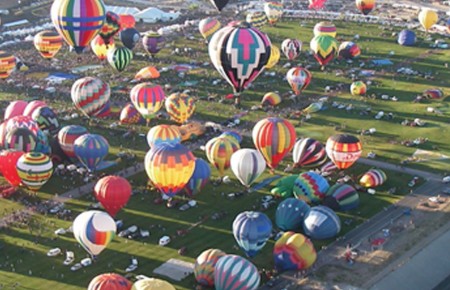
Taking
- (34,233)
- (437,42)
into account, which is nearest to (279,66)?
(437,42)

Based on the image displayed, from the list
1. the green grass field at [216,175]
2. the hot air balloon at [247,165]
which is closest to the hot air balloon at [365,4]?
the green grass field at [216,175]

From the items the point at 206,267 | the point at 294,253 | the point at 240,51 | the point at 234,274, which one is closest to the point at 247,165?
the point at 294,253

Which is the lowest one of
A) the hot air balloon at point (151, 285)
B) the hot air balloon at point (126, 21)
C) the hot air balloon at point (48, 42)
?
the hot air balloon at point (151, 285)

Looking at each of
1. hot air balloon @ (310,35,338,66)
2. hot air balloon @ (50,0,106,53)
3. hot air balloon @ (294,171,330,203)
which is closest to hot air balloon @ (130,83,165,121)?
hot air balloon @ (50,0,106,53)

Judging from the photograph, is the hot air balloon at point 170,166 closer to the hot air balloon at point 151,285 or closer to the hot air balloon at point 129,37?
the hot air balloon at point 151,285

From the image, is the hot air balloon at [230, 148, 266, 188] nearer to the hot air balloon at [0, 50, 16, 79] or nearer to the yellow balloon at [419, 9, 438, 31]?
the hot air balloon at [0, 50, 16, 79]

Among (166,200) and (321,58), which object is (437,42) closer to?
(321,58)

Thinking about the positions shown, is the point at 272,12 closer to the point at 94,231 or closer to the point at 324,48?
the point at 324,48

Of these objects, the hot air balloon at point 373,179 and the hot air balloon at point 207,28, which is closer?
the hot air balloon at point 373,179
